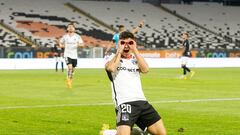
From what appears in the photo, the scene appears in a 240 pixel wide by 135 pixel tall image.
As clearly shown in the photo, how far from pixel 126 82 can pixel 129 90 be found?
14 centimetres

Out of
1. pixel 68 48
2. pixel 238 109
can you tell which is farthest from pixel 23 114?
pixel 68 48

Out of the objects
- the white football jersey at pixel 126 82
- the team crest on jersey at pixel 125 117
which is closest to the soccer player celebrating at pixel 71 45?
the white football jersey at pixel 126 82

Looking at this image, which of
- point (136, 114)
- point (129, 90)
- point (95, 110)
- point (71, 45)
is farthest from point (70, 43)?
point (136, 114)

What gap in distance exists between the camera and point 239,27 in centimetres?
7850

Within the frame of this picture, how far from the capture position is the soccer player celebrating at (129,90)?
9523mm

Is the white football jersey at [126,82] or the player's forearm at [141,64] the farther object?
the player's forearm at [141,64]

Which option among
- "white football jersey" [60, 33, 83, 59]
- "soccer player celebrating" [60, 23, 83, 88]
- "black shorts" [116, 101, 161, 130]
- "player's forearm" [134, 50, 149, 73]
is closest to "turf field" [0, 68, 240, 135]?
"soccer player celebrating" [60, 23, 83, 88]

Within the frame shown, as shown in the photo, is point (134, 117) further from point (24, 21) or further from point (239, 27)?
Result: point (239, 27)

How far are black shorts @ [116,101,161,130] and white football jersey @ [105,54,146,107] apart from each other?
3.8 inches

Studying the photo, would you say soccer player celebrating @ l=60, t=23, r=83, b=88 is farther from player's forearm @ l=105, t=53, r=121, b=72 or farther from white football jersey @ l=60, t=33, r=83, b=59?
player's forearm @ l=105, t=53, r=121, b=72

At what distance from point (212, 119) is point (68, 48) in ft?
42.5

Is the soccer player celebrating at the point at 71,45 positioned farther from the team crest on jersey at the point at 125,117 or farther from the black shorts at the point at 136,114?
the team crest on jersey at the point at 125,117

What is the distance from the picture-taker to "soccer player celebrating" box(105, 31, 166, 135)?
31.2 ft

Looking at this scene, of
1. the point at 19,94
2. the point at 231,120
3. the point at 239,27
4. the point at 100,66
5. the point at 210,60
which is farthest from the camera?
the point at 239,27
